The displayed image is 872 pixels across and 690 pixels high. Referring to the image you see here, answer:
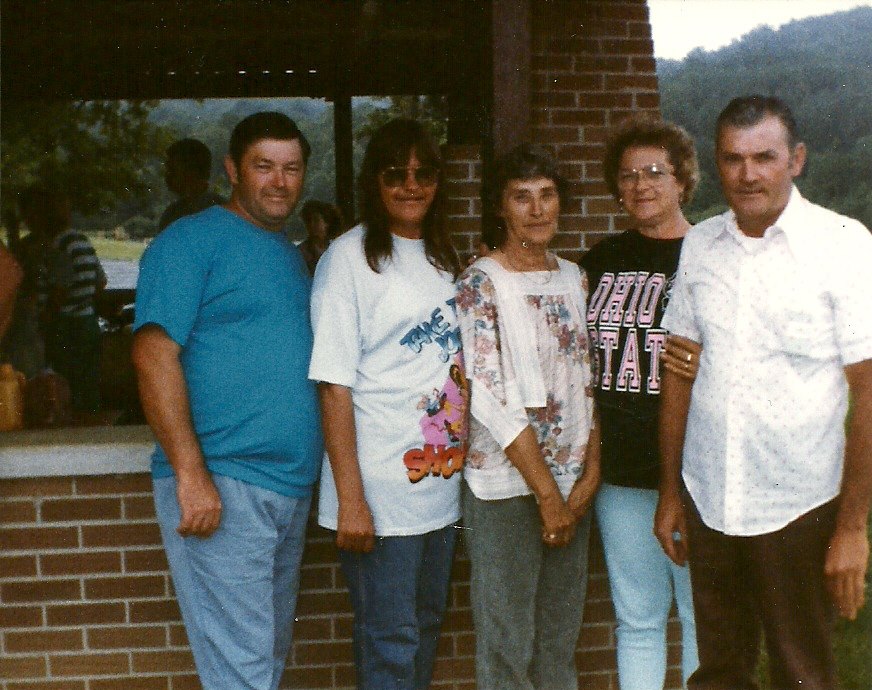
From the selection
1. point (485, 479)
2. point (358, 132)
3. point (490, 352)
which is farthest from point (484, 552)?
point (358, 132)

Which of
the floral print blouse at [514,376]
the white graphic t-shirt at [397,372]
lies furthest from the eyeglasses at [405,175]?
the floral print blouse at [514,376]

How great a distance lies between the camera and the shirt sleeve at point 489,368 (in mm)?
2352

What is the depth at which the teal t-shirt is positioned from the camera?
2.22m

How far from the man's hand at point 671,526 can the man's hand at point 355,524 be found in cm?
78

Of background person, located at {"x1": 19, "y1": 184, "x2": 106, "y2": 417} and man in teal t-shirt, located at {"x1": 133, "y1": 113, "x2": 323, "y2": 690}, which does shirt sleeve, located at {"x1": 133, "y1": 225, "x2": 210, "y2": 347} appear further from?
background person, located at {"x1": 19, "y1": 184, "x2": 106, "y2": 417}

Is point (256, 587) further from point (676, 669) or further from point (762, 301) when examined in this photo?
point (676, 669)

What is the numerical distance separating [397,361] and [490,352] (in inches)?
9.6

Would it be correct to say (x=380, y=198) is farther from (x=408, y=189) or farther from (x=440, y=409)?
(x=440, y=409)

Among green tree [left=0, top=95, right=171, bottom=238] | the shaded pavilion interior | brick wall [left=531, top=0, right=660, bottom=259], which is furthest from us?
green tree [left=0, top=95, right=171, bottom=238]

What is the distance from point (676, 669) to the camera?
3299 mm

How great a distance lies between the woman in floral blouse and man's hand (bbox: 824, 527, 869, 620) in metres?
0.63

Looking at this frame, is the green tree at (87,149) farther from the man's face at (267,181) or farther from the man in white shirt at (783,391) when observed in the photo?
the man in white shirt at (783,391)

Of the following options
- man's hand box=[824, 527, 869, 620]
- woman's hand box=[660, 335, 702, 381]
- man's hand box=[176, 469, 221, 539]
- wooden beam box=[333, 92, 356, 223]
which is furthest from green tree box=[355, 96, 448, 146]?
man's hand box=[824, 527, 869, 620]

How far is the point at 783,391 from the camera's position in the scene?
2.12m
